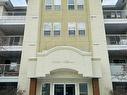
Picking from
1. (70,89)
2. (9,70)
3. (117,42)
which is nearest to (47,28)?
(9,70)

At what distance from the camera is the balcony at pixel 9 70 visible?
2073 cm

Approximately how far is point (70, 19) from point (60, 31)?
187cm

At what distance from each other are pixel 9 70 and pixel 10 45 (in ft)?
12.4

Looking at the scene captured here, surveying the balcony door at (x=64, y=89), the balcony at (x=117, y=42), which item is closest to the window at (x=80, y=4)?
the balcony at (x=117, y=42)

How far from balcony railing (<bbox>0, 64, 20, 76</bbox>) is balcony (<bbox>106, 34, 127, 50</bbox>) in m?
10.1

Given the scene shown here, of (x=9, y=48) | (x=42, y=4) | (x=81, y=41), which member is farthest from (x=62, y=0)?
(x=9, y=48)

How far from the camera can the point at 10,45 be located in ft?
77.7

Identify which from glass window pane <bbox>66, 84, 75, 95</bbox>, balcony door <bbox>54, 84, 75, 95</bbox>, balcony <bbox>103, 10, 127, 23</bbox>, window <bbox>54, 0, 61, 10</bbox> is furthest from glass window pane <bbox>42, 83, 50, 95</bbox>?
balcony <bbox>103, 10, 127, 23</bbox>

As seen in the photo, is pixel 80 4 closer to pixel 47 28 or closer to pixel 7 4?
pixel 47 28

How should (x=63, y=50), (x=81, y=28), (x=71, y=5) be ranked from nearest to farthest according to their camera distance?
(x=63, y=50)
(x=81, y=28)
(x=71, y=5)

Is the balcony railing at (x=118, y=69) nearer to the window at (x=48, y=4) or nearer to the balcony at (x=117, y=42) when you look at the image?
the balcony at (x=117, y=42)

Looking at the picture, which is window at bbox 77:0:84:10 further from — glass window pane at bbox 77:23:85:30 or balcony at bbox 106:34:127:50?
balcony at bbox 106:34:127:50

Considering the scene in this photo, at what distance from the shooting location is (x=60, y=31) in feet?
71.7

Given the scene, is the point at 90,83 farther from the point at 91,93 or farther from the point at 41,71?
the point at 41,71
